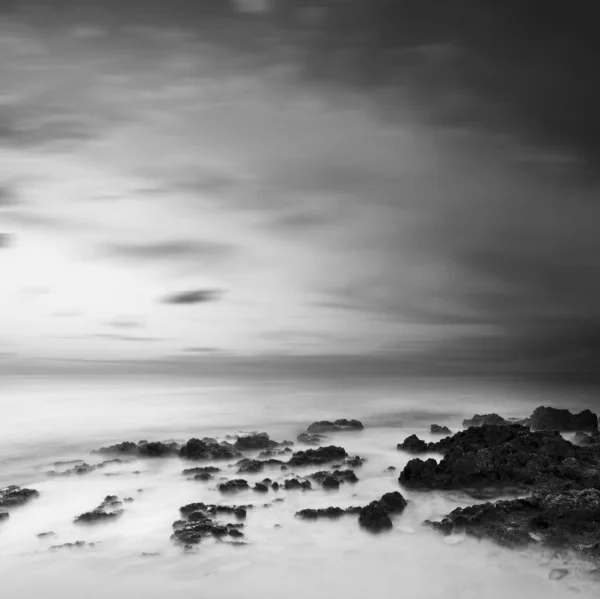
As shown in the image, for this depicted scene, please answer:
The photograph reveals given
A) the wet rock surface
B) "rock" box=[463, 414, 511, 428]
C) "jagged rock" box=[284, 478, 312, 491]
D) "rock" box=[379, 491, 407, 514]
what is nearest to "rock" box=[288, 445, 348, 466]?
"jagged rock" box=[284, 478, 312, 491]

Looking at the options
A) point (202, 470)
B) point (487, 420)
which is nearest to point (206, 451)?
point (202, 470)

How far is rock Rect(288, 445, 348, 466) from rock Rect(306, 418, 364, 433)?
7.71 meters

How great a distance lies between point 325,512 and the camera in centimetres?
1148

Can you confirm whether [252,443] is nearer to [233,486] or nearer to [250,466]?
[250,466]

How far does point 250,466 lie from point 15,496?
623 cm

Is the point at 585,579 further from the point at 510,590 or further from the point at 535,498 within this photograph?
the point at 535,498

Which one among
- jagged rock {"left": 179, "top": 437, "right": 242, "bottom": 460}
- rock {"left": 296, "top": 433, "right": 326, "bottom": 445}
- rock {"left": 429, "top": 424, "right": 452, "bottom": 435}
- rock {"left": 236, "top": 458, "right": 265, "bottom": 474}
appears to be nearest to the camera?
rock {"left": 236, "top": 458, "right": 265, "bottom": 474}

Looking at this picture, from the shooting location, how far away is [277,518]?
11.5 m

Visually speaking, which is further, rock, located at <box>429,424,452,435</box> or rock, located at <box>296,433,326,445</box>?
rock, located at <box>429,424,452,435</box>

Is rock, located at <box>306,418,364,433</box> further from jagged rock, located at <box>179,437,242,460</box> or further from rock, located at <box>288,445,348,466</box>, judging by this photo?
rock, located at <box>288,445,348,466</box>

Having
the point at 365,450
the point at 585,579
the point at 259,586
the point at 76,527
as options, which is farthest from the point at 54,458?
the point at 585,579

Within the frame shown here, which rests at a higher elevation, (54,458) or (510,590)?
(54,458)

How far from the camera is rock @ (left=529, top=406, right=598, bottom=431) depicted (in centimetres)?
2180

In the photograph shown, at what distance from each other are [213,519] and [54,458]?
1321 centimetres
